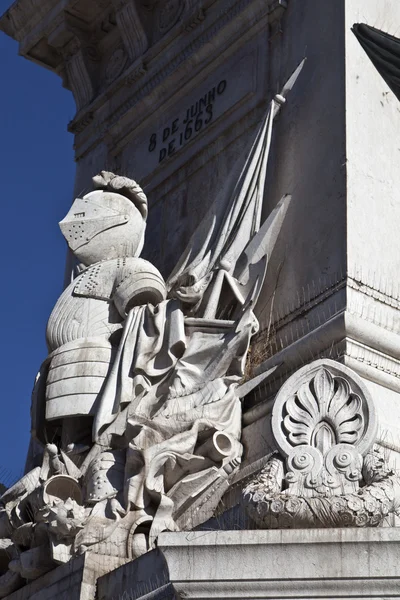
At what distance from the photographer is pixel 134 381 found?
1212 centimetres

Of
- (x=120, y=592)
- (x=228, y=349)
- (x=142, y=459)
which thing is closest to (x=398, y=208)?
(x=228, y=349)

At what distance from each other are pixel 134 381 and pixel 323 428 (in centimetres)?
214

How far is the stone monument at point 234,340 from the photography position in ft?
32.0

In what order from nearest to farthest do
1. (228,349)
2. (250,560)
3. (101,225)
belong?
(250,560)
(228,349)
(101,225)

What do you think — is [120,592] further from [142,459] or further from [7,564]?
[7,564]

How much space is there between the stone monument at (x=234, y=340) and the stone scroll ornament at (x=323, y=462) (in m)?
0.01

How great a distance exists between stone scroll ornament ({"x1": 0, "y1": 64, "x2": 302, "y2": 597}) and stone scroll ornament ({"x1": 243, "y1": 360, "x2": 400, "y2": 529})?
3.12 ft

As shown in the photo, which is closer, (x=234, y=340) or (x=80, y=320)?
(x=234, y=340)

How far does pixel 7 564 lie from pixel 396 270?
396 cm

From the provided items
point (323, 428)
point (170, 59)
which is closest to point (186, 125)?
point (170, 59)

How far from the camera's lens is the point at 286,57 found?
14086 millimetres

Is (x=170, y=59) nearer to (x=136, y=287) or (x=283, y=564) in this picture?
(x=136, y=287)

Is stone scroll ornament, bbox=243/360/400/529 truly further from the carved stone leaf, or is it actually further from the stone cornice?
→ the stone cornice

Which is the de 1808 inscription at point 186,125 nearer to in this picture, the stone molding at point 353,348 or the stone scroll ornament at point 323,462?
the stone molding at point 353,348
